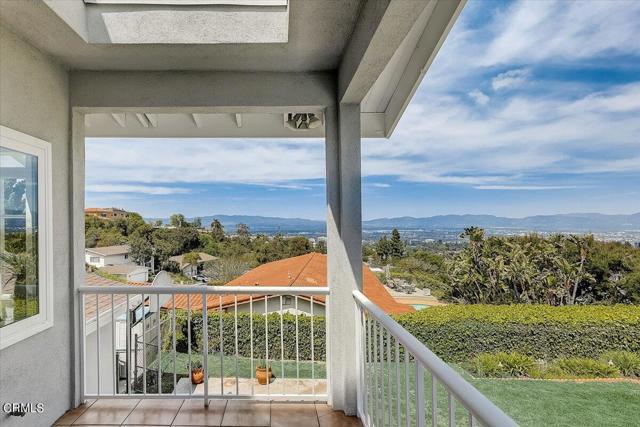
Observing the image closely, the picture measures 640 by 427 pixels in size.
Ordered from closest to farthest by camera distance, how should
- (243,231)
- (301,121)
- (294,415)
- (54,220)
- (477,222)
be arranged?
(54,220)
(294,415)
(301,121)
(243,231)
(477,222)

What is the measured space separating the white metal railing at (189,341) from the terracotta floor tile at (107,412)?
0.21 ft

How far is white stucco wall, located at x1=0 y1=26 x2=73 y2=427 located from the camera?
2248 millimetres

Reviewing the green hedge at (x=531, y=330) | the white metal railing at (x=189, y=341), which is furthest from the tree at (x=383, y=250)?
the white metal railing at (x=189, y=341)

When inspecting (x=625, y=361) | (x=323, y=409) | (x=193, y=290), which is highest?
(x=193, y=290)

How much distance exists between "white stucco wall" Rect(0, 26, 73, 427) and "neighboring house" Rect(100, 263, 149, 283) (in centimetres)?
117

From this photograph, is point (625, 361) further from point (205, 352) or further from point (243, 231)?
point (205, 352)

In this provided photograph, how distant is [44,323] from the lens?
8.48 feet

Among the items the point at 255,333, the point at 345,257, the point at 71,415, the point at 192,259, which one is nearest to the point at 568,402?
the point at 345,257

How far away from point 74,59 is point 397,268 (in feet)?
15.1

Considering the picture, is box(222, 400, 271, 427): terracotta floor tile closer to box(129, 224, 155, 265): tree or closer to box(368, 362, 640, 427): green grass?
box(368, 362, 640, 427): green grass

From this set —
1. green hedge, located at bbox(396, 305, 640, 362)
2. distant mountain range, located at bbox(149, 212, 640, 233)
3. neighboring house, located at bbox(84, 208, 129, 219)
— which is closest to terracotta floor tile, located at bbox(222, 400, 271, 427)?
neighboring house, located at bbox(84, 208, 129, 219)

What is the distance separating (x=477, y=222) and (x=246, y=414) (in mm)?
6886

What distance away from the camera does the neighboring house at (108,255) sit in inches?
146

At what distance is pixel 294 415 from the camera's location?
9.39 ft
